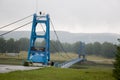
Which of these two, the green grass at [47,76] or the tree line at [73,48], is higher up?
the tree line at [73,48]

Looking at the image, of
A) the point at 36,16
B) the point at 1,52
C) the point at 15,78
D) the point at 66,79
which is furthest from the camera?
the point at 1,52

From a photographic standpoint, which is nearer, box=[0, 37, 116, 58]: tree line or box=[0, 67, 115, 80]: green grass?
box=[0, 67, 115, 80]: green grass

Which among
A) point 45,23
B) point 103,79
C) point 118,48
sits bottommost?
point 103,79

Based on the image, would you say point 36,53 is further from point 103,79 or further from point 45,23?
point 103,79

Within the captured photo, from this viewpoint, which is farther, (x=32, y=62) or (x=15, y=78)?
(x=32, y=62)

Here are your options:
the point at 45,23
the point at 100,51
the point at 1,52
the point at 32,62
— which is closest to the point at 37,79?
the point at 32,62

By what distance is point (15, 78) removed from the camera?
1723 centimetres

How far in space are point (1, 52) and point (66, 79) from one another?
112141 mm

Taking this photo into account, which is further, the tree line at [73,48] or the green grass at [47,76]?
the tree line at [73,48]

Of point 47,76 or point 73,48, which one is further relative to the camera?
point 73,48

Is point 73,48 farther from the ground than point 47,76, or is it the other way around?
point 73,48

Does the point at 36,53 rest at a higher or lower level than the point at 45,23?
lower

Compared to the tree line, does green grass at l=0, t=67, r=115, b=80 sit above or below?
below

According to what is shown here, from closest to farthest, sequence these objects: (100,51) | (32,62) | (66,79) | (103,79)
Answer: (66,79)
(103,79)
(32,62)
(100,51)
